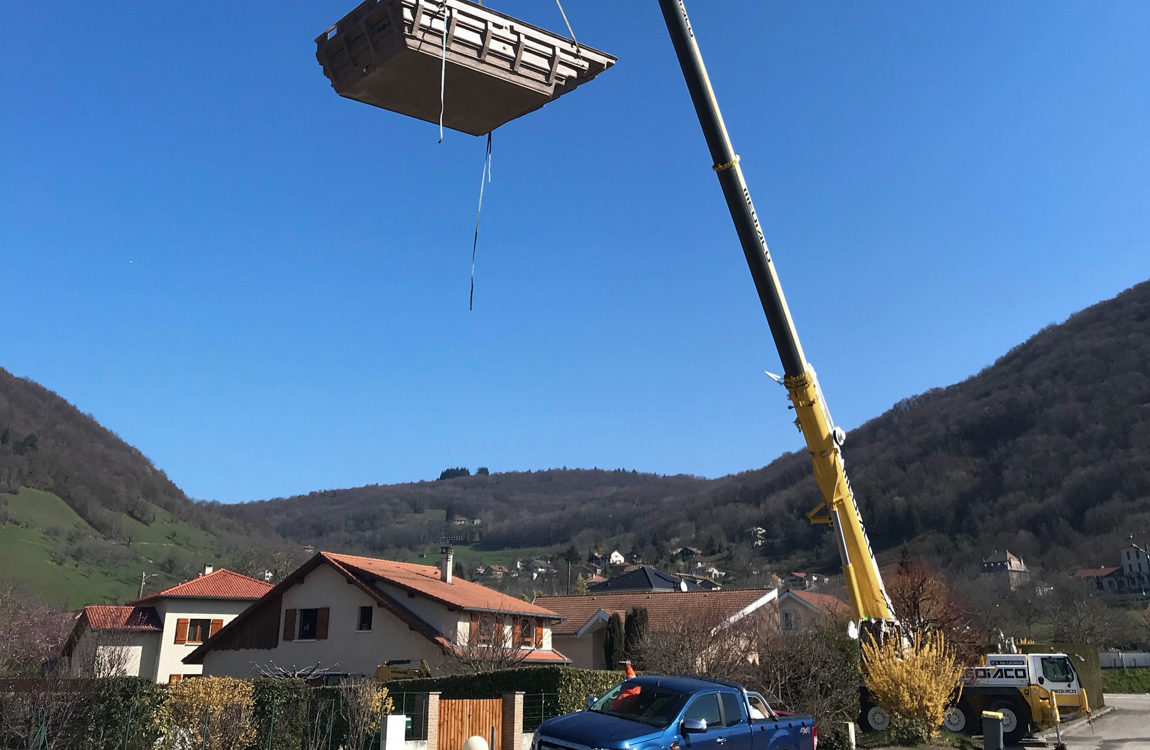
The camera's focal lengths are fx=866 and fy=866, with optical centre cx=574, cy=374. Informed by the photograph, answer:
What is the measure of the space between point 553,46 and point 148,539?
12999cm

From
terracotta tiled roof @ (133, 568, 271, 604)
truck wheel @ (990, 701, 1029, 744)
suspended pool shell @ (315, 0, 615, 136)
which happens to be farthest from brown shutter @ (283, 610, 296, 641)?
suspended pool shell @ (315, 0, 615, 136)

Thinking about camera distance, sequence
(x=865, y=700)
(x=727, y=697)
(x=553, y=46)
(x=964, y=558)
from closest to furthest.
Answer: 1. (x=553, y=46)
2. (x=727, y=697)
3. (x=865, y=700)
4. (x=964, y=558)

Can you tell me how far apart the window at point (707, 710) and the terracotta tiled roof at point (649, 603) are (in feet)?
89.9

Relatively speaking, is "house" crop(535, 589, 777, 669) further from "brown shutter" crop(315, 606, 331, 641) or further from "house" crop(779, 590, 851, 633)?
"brown shutter" crop(315, 606, 331, 641)

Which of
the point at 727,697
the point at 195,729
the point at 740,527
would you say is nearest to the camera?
the point at 727,697

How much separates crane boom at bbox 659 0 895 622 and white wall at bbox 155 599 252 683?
34997 mm

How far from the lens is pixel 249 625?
37031 millimetres

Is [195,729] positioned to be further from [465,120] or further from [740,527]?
[740,527]

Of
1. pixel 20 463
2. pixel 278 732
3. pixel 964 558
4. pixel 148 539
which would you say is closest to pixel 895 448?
pixel 964 558

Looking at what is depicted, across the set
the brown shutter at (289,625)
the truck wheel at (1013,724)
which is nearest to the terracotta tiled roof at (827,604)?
the truck wheel at (1013,724)

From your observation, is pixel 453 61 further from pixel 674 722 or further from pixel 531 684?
pixel 531 684

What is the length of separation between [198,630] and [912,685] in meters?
39.9

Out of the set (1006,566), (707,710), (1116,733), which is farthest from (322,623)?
(1006,566)

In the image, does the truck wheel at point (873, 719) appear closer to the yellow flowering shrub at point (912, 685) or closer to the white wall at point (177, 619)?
the yellow flowering shrub at point (912, 685)
